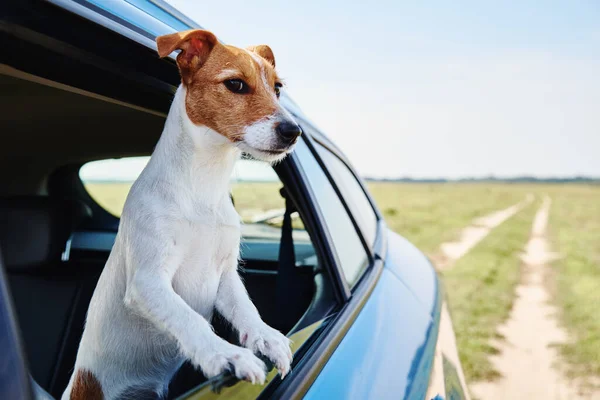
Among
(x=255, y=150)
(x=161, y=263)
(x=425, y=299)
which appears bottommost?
(x=425, y=299)

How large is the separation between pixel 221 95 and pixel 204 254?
37 cm

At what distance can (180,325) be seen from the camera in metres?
1.14

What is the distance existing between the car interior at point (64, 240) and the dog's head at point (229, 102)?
58cm

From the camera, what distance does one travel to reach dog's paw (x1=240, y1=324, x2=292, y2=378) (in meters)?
1.26

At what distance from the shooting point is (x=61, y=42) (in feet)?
4.17

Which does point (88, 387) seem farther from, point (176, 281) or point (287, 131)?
point (287, 131)

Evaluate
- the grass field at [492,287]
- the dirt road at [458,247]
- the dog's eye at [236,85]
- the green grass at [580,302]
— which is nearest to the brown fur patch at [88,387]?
the grass field at [492,287]

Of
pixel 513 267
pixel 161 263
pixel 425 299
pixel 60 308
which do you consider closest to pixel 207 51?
pixel 161 263

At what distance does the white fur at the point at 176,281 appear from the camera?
3.72 ft

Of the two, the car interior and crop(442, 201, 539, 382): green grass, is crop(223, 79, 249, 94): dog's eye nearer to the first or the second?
the car interior

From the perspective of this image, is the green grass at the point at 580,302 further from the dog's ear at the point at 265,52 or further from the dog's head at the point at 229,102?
the dog's head at the point at 229,102

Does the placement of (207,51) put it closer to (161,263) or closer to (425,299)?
(161,263)

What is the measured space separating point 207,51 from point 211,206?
1.20 ft

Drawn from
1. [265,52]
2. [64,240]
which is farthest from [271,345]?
[64,240]
